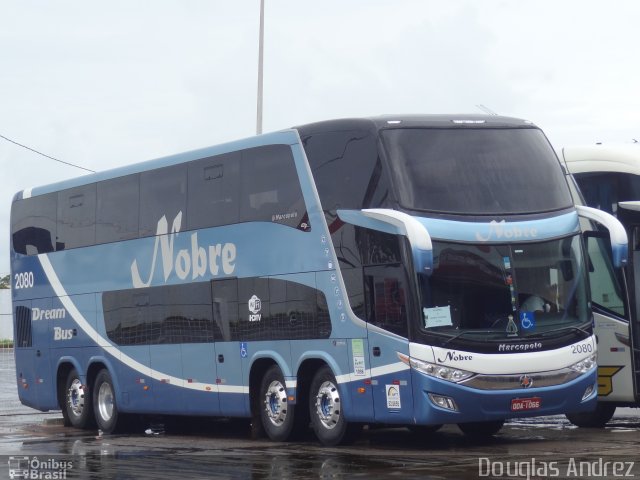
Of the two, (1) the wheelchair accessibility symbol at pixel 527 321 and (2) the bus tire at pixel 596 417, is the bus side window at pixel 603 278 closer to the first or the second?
(2) the bus tire at pixel 596 417

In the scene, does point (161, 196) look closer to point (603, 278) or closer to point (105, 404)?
point (105, 404)

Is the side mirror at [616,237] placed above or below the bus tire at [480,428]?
above

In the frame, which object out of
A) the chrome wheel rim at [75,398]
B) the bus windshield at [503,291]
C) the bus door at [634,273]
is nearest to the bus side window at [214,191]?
the bus windshield at [503,291]

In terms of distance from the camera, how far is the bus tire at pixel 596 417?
19.3 m

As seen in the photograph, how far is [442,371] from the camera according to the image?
51.2ft

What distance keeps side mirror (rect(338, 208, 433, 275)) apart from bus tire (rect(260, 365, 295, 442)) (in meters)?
2.92

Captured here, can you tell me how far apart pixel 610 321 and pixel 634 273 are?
737 millimetres

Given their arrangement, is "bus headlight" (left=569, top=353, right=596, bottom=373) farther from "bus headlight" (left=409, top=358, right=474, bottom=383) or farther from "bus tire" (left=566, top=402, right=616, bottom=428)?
"bus tire" (left=566, top=402, right=616, bottom=428)

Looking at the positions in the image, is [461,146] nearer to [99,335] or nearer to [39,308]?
[99,335]

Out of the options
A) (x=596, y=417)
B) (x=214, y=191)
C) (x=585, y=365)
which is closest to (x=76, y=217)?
(x=214, y=191)

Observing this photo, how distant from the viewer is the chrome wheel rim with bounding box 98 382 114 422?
73.9ft

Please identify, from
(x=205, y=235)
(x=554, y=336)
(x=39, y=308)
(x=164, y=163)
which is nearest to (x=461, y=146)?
(x=554, y=336)

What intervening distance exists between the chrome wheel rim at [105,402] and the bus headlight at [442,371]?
830 cm

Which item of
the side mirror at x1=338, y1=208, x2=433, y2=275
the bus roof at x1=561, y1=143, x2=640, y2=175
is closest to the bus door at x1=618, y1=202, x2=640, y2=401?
the bus roof at x1=561, y1=143, x2=640, y2=175
